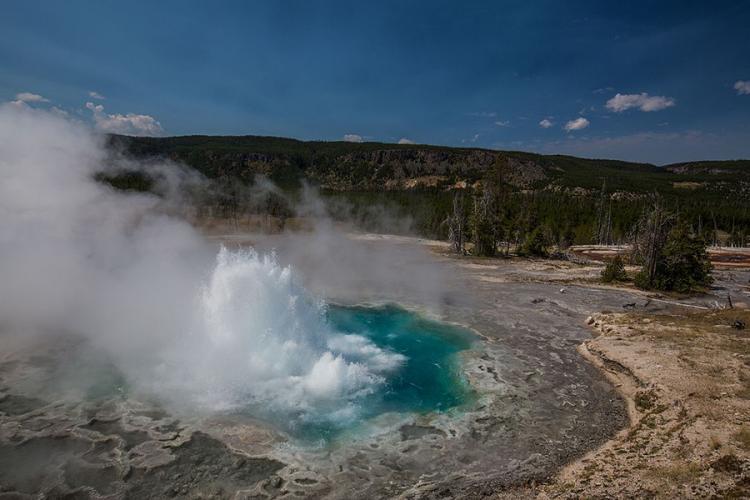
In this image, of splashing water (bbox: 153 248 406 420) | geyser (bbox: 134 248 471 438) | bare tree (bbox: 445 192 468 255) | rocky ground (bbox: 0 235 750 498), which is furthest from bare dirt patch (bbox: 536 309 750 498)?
bare tree (bbox: 445 192 468 255)

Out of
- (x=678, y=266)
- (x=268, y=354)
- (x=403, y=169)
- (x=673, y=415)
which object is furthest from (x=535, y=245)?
(x=403, y=169)

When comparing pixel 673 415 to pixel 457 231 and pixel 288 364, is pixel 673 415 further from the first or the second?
pixel 457 231

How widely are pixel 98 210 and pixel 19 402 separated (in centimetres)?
625

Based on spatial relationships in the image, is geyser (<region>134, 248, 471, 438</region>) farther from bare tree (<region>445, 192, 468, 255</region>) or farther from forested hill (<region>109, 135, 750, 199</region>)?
forested hill (<region>109, 135, 750, 199</region>)

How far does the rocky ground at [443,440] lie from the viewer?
22.6ft

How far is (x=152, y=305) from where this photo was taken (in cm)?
1355

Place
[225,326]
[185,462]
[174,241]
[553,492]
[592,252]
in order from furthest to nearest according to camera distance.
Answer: [592,252]
[174,241]
[225,326]
[185,462]
[553,492]

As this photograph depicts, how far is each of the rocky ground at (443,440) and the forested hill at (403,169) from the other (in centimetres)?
10892

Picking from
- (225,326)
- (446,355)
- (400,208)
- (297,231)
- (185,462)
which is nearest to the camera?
(185,462)

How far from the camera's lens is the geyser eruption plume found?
10.2 meters

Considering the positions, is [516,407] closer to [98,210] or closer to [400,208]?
[98,210]

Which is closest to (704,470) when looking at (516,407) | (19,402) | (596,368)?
(516,407)

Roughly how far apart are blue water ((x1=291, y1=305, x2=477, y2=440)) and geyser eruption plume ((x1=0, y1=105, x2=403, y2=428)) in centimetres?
44

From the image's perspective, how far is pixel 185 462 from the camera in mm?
7391
